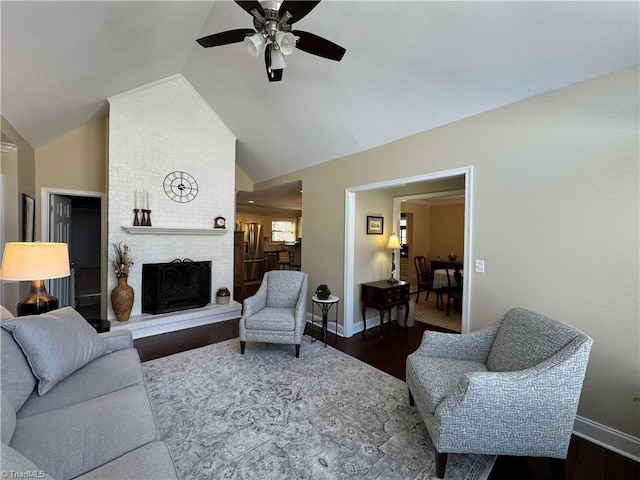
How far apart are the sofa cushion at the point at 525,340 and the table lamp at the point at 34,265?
3423 mm

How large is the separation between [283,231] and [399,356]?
7.69m

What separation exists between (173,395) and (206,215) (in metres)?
2.99

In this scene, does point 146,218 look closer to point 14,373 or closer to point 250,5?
point 14,373

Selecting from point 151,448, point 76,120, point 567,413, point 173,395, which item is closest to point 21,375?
point 151,448

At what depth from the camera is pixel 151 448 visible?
1.15 m

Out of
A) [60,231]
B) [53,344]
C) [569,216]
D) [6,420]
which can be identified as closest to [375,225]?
[569,216]

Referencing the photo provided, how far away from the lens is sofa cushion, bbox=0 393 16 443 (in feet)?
3.62

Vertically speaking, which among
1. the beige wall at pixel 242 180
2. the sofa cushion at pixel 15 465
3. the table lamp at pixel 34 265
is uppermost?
the beige wall at pixel 242 180

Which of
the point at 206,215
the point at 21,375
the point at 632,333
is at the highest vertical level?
the point at 206,215

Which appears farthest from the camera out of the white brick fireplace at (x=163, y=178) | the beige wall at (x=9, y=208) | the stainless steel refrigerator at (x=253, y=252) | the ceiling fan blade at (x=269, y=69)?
the stainless steel refrigerator at (x=253, y=252)

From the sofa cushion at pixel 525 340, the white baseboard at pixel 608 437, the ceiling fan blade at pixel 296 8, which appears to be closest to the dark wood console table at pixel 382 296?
the sofa cushion at pixel 525 340

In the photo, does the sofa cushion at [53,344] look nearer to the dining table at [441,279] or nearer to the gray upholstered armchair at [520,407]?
the gray upholstered armchair at [520,407]

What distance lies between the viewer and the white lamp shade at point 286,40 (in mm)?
1824

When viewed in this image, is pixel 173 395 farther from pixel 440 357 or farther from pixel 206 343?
pixel 440 357
